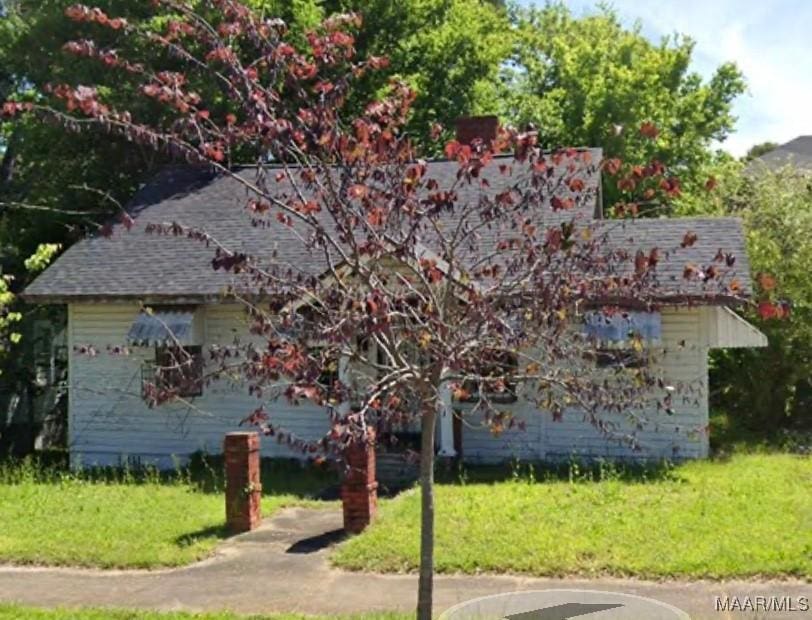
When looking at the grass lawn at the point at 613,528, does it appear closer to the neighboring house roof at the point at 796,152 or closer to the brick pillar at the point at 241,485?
the brick pillar at the point at 241,485

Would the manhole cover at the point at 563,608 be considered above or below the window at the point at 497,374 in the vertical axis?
below

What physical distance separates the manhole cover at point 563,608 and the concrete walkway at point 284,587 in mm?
2492

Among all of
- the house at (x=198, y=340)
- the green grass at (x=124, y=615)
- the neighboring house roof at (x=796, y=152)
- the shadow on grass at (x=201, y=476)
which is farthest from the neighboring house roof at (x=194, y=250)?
the neighboring house roof at (x=796, y=152)

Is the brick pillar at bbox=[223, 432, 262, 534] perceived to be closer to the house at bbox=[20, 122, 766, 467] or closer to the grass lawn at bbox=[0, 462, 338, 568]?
the grass lawn at bbox=[0, 462, 338, 568]

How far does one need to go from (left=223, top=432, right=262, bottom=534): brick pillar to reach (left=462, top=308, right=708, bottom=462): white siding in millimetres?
4545

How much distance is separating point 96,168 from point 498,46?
36.8ft

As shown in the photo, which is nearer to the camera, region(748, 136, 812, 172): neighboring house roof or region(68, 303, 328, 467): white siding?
region(68, 303, 328, 467): white siding

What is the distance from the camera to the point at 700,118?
32688mm

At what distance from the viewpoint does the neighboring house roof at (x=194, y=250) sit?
54.4 feet

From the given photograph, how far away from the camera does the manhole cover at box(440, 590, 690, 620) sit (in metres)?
5.43

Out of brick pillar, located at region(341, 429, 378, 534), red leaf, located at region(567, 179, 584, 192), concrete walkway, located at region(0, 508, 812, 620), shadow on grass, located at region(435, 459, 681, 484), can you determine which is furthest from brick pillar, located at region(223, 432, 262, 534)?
red leaf, located at region(567, 179, 584, 192)

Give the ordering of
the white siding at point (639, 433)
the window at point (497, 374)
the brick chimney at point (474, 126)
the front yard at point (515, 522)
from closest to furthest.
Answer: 1. the window at point (497, 374)
2. the front yard at point (515, 522)
3. the white siding at point (639, 433)
4. the brick chimney at point (474, 126)

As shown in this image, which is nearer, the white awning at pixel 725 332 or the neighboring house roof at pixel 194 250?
the white awning at pixel 725 332

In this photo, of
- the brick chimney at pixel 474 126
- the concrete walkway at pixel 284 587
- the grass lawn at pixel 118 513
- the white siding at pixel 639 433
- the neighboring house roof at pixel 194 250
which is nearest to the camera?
the concrete walkway at pixel 284 587
